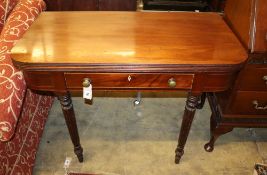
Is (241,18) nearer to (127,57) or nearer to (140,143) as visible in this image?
(127,57)

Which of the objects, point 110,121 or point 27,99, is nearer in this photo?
point 27,99

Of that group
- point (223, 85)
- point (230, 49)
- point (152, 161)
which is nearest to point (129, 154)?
point (152, 161)

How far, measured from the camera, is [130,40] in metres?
→ 1.34

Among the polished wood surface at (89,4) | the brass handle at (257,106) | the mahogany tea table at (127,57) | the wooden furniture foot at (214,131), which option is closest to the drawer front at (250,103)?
the brass handle at (257,106)

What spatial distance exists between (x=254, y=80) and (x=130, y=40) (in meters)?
0.73

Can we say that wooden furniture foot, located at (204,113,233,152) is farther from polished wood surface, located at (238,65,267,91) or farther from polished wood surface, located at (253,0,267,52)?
polished wood surface, located at (253,0,267,52)

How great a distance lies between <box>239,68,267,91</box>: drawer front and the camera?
139 centimetres

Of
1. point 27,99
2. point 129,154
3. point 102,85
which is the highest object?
point 102,85

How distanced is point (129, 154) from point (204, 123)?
692 millimetres

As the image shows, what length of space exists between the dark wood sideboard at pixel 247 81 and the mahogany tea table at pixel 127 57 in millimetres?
83

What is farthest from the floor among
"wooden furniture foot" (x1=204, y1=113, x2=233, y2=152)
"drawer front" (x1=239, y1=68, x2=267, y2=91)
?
"drawer front" (x1=239, y1=68, x2=267, y2=91)

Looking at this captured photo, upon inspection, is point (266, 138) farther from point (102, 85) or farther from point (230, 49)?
point (102, 85)

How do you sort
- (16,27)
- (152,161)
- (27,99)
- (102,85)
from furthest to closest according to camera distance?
(152,161) → (27,99) → (16,27) → (102,85)

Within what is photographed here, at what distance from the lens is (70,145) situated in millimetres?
1925
